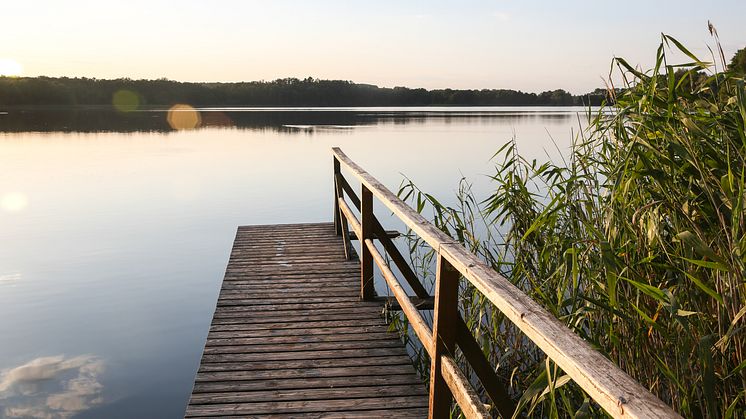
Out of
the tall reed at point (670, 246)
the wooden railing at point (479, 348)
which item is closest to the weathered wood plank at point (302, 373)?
the wooden railing at point (479, 348)

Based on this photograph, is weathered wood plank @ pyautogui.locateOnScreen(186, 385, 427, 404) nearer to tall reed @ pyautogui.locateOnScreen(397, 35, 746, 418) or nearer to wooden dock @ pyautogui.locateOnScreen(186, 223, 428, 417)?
wooden dock @ pyautogui.locateOnScreen(186, 223, 428, 417)

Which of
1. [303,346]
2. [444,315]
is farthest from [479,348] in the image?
[303,346]

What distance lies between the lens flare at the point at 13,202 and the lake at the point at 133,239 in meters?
0.04

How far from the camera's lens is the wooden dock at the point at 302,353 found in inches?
122

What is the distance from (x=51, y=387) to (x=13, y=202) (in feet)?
36.5

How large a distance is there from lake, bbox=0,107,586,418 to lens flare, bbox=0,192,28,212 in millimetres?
39

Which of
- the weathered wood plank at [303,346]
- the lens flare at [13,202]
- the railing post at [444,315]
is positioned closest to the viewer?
the railing post at [444,315]

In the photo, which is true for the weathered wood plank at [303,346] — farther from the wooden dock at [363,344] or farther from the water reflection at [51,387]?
the water reflection at [51,387]

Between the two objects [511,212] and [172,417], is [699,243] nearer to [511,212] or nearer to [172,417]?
[511,212]

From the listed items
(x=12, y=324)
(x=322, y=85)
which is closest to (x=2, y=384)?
(x=12, y=324)

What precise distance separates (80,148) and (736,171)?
1091 inches

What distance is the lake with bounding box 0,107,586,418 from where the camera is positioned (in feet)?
18.7

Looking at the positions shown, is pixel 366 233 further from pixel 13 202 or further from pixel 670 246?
pixel 13 202

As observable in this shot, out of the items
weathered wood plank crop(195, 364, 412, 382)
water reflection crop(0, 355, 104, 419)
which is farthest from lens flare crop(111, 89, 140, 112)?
weathered wood plank crop(195, 364, 412, 382)
